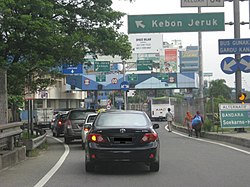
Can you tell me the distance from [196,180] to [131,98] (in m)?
99.5

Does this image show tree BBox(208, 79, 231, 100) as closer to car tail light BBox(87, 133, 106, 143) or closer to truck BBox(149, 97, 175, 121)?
truck BBox(149, 97, 175, 121)

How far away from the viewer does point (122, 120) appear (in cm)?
1120

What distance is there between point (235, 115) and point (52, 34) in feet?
32.6

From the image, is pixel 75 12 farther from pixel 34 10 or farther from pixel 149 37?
pixel 149 37

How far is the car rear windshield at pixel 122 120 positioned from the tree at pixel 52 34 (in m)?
5.90

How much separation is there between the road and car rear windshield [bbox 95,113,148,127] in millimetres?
1193

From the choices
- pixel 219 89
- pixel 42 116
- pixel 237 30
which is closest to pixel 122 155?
pixel 237 30

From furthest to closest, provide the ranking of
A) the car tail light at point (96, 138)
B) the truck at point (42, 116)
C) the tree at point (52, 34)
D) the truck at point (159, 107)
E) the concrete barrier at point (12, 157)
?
the truck at point (159, 107) → the truck at point (42, 116) → the tree at point (52, 34) → the concrete barrier at point (12, 157) → the car tail light at point (96, 138)

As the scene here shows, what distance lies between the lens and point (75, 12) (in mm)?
19469

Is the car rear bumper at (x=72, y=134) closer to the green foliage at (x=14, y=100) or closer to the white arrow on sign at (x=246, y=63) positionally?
the white arrow on sign at (x=246, y=63)

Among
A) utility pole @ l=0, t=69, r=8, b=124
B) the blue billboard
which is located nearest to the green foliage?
utility pole @ l=0, t=69, r=8, b=124

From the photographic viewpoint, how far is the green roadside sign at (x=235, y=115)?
21938mm

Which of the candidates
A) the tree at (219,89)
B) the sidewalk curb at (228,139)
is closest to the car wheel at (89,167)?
the sidewalk curb at (228,139)

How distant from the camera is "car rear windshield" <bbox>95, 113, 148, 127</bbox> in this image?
10988 millimetres
